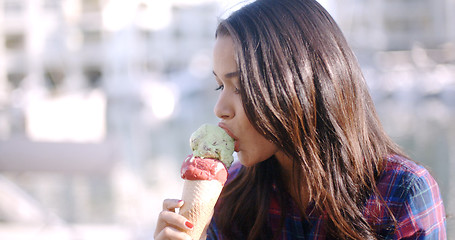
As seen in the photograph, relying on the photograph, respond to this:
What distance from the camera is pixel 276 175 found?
181 cm

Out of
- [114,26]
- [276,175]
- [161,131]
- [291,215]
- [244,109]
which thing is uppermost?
[114,26]

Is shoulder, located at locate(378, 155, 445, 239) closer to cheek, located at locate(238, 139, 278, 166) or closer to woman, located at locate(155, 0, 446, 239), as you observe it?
woman, located at locate(155, 0, 446, 239)

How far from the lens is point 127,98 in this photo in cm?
3478

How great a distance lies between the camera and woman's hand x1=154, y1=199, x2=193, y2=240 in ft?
4.68

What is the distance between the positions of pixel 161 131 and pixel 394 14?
3344cm

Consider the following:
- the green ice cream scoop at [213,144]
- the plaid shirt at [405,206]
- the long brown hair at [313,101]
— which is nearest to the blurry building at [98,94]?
the green ice cream scoop at [213,144]

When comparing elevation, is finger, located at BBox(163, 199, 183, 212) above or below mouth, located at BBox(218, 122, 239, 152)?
below

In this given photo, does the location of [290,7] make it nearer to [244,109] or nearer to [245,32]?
[245,32]

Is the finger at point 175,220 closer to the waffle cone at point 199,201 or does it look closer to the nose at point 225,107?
the waffle cone at point 199,201

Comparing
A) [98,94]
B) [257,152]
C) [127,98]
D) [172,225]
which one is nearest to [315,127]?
[257,152]

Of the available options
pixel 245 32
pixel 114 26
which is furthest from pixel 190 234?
pixel 114 26

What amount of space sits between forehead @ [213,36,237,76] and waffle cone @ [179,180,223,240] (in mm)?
365

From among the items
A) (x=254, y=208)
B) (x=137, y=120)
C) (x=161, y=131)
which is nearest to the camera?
(x=254, y=208)

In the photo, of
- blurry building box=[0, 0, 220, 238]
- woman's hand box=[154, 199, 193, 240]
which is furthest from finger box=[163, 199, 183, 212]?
blurry building box=[0, 0, 220, 238]
